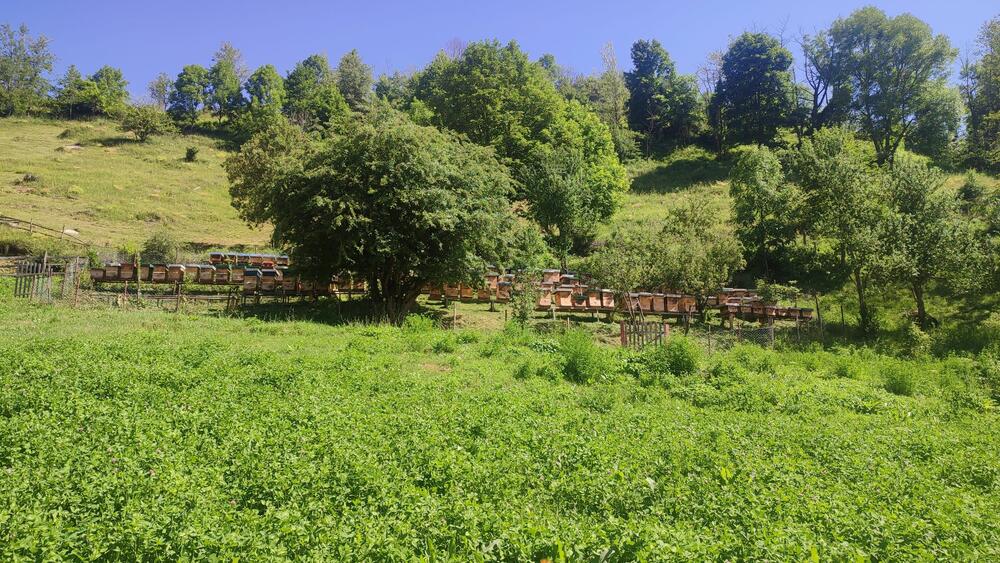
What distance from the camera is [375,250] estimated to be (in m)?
22.3

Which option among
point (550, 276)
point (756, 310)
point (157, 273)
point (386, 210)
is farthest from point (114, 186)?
point (756, 310)

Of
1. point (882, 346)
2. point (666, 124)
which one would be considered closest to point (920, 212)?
point (882, 346)

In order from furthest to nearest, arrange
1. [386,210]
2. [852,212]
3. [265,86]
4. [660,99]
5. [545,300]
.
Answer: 1. [265,86]
2. [660,99]
3. [852,212]
4. [545,300]
5. [386,210]

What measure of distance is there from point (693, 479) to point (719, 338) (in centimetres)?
1725

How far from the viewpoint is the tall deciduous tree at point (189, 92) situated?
97.7 metres

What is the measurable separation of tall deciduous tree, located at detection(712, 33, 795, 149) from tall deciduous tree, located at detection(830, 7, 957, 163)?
7.16m

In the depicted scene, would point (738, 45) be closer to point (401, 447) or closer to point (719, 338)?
point (719, 338)

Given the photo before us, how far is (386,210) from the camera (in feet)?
75.2

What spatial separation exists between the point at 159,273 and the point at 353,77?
78.1 m

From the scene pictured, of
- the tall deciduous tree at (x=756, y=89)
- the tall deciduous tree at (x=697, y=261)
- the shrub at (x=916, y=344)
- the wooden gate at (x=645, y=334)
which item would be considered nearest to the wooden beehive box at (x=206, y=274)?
the wooden gate at (x=645, y=334)

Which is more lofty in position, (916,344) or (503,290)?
(503,290)

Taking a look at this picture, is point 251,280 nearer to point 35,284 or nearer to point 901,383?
point 35,284

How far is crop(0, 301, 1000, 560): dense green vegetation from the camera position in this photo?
539 centimetres

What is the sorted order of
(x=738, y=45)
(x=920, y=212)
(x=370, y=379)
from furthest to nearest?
(x=738, y=45), (x=920, y=212), (x=370, y=379)
